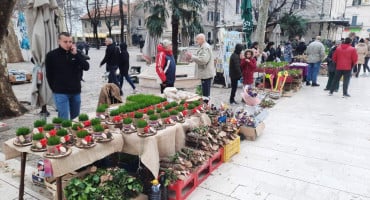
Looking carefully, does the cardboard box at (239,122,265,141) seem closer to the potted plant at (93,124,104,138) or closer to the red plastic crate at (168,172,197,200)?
the red plastic crate at (168,172,197,200)

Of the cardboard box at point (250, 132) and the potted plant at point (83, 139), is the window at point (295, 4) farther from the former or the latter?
the potted plant at point (83, 139)

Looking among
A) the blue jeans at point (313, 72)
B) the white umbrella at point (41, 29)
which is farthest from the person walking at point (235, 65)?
the blue jeans at point (313, 72)

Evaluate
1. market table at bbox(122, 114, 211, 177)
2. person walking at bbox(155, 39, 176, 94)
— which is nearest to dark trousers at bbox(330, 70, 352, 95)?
person walking at bbox(155, 39, 176, 94)

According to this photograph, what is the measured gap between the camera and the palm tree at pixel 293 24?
95.4 ft

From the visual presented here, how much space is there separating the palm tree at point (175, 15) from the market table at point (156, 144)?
8.14 meters

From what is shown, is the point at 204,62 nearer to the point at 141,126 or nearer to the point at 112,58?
the point at 112,58

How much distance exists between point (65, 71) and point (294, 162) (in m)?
3.48

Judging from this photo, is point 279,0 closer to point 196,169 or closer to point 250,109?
point 250,109

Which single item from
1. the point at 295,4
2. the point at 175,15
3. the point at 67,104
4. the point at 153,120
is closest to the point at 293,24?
the point at 295,4

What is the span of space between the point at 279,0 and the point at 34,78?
100ft

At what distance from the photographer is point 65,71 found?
155 inches

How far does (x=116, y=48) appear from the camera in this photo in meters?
8.11

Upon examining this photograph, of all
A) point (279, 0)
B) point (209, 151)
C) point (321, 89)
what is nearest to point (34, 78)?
point (209, 151)

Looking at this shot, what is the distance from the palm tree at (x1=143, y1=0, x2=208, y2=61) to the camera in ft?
35.6
